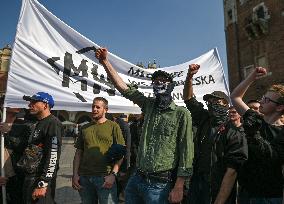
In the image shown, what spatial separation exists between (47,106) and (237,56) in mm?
24971

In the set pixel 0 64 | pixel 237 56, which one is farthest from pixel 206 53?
pixel 0 64

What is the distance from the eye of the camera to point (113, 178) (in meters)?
3.91

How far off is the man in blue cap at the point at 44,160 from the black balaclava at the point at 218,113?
1851mm

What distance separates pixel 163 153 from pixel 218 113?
4.51 ft

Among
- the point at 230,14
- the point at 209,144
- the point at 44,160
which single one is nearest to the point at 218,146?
the point at 209,144

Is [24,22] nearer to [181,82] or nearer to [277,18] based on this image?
[181,82]

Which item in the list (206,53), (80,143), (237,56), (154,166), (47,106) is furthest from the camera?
(237,56)

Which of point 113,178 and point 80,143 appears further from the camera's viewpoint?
point 80,143

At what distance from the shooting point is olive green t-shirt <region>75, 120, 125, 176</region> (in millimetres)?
4012

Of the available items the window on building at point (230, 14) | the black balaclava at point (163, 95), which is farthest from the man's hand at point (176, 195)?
the window on building at point (230, 14)

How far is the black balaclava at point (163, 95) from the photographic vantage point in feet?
11.0

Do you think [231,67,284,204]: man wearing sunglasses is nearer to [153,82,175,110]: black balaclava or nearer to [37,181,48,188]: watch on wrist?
[153,82,175,110]: black balaclava

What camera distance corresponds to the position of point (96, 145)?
13.5ft

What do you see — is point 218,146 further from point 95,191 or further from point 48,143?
point 48,143
